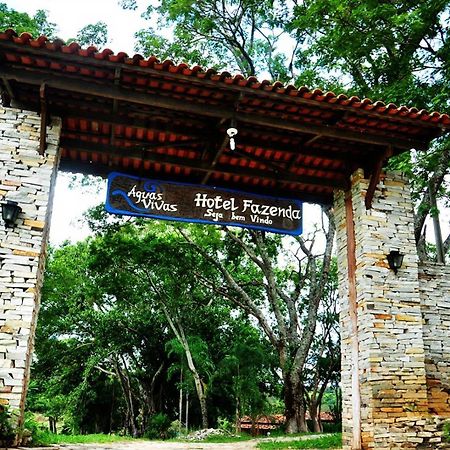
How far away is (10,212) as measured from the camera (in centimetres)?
527

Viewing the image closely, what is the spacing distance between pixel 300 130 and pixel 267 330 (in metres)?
8.54

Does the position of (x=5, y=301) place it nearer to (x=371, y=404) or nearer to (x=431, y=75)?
(x=371, y=404)

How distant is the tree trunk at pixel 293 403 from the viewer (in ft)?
41.2

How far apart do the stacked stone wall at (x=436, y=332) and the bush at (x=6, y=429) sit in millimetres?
4807

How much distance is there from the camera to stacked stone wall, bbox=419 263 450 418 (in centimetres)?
630

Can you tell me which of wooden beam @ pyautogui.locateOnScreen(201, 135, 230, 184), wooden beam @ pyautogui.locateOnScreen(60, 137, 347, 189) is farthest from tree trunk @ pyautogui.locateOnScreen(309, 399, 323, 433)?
wooden beam @ pyautogui.locateOnScreen(201, 135, 230, 184)

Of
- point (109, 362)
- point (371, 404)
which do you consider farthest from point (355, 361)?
point (109, 362)

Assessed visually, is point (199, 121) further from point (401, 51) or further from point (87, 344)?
point (87, 344)

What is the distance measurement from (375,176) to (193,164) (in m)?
2.42

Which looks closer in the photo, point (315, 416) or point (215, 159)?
point (215, 159)

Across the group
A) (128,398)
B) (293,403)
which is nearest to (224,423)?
(128,398)

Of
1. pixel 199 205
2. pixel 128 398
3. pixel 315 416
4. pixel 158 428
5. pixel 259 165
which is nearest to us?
pixel 199 205

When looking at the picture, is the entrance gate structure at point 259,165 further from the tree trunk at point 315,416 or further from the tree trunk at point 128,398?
the tree trunk at point 128,398

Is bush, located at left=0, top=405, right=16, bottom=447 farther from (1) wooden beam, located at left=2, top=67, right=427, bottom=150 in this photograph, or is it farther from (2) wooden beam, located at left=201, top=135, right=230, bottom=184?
(2) wooden beam, located at left=201, top=135, right=230, bottom=184
